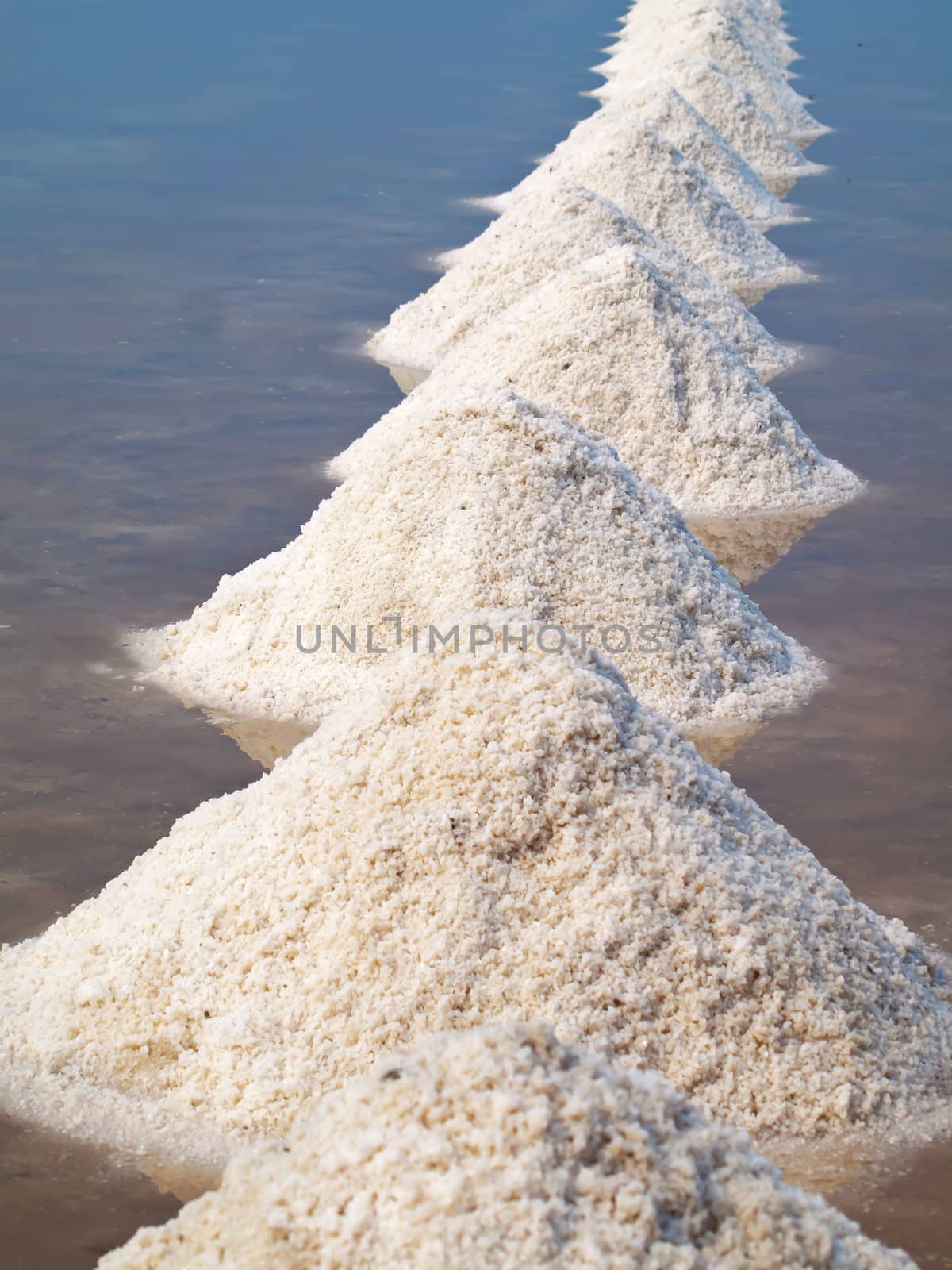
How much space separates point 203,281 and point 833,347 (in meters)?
4.31

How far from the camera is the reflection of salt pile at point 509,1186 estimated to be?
8.23ft

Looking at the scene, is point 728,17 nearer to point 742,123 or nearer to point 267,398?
point 742,123

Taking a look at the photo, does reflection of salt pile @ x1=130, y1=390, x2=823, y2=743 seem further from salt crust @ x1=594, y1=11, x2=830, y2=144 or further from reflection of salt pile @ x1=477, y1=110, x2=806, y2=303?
salt crust @ x1=594, y1=11, x2=830, y2=144

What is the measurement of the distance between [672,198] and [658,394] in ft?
13.6

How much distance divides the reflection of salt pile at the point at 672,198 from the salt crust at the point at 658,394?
11.3 feet

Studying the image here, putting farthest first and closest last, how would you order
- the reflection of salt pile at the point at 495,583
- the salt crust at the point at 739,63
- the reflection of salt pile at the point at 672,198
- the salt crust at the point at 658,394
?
1. the salt crust at the point at 739,63
2. the reflection of salt pile at the point at 672,198
3. the salt crust at the point at 658,394
4. the reflection of salt pile at the point at 495,583

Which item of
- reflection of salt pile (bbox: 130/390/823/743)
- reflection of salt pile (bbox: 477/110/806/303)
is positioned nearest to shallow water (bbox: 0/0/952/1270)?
reflection of salt pile (bbox: 130/390/823/743)

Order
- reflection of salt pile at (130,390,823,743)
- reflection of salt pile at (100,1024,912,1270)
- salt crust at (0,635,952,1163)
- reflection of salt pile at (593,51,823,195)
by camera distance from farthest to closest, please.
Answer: reflection of salt pile at (593,51,823,195) → reflection of salt pile at (130,390,823,743) → salt crust at (0,635,952,1163) → reflection of salt pile at (100,1024,912,1270)

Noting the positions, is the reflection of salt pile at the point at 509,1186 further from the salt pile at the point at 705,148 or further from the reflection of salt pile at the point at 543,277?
the salt pile at the point at 705,148

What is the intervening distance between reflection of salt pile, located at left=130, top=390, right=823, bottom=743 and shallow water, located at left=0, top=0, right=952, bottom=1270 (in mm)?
Result: 240

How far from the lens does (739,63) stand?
1858 cm

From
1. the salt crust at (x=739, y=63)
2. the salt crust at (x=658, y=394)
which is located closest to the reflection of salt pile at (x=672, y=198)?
the salt crust at (x=658, y=394)

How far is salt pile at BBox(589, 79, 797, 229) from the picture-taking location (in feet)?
44.9

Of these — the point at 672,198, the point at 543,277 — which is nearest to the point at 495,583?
the point at 543,277
